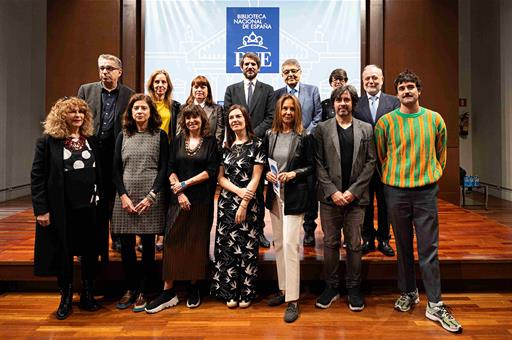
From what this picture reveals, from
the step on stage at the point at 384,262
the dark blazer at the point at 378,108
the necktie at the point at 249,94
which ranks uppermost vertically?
the necktie at the point at 249,94

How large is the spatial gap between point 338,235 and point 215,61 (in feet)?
13.8

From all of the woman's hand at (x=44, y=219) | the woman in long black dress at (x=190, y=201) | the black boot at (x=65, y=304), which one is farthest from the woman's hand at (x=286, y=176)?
the black boot at (x=65, y=304)

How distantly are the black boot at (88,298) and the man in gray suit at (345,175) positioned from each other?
1564 mm

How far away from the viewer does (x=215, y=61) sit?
6.15m

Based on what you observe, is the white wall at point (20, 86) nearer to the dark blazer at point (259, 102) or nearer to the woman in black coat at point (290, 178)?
the dark blazer at point (259, 102)

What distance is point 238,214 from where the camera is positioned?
2578 millimetres

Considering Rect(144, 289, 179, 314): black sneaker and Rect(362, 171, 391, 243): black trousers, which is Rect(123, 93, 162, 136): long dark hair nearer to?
Rect(144, 289, 179, 314): black sneaker

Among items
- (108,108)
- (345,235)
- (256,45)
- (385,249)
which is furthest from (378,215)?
(256,45)

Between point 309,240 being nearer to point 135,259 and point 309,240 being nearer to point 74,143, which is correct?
point 135,259

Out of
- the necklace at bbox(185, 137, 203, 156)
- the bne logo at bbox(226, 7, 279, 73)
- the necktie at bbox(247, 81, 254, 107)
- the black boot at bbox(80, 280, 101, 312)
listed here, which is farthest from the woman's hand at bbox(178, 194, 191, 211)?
the bne logo at bbox(226, 7, 279, 73)

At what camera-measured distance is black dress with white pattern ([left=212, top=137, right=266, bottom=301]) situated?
2600 mm

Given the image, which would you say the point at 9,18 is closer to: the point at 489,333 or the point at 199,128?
the point at 199,128

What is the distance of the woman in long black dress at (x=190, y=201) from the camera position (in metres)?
2.60

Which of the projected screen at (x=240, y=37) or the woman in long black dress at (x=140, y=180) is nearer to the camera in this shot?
the woman in long black dress at (x=140, y=180)
